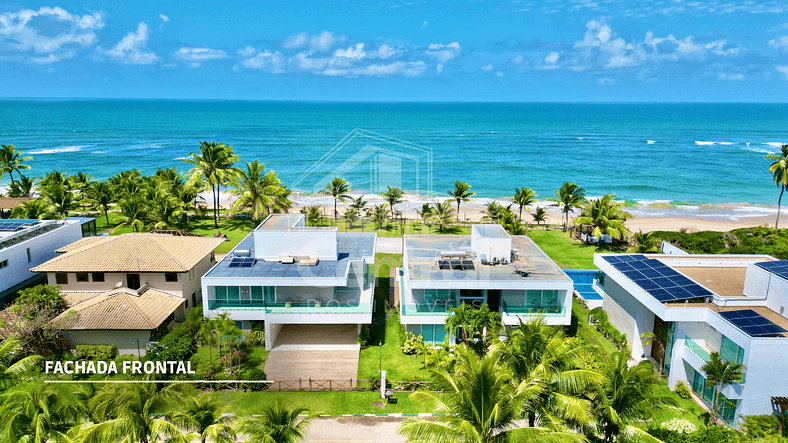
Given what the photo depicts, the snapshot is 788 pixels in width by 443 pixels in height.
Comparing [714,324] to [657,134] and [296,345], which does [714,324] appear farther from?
[657,134]

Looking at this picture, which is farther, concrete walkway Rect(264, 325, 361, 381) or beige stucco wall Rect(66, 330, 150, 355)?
beige stucco wall Rect(66, 330, 150, 355)

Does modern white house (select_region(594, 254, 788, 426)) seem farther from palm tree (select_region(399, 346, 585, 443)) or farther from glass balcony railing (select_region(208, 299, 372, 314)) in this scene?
glass balcony railing (select_region(208, 299, 372, 314))

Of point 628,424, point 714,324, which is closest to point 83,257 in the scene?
point 628,424

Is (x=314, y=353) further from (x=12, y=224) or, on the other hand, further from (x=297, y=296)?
(x=12, y=224)

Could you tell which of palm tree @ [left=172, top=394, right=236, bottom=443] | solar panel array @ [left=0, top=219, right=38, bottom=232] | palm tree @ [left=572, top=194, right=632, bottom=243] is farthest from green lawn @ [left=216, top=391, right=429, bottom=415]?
palm tree @ [left=572, top=194, right=632, bottom=243]

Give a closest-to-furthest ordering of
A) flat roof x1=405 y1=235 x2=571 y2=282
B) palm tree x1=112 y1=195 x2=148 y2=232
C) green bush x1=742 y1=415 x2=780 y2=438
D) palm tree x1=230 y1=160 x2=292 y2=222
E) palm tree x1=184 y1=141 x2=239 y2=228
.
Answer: green bush x1=742 y1=415 x2=780 y2=438 → flat roof x1=405 y1=235 x2=571 y2=282 → palm tree x1=112 y1=195 x2=148 y2=232 → palm tree x1=230 y1=160 x2=292 y2=222 → palm tree x1=184 y1=141 x2=239 y2=228

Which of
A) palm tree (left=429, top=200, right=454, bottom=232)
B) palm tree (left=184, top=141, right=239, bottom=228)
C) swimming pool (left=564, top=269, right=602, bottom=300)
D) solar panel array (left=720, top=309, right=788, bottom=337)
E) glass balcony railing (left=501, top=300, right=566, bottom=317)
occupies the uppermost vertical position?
palm tree (left=184, top=141, right=239, bottom=228)

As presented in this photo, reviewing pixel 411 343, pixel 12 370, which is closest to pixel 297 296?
pixel 411 343
